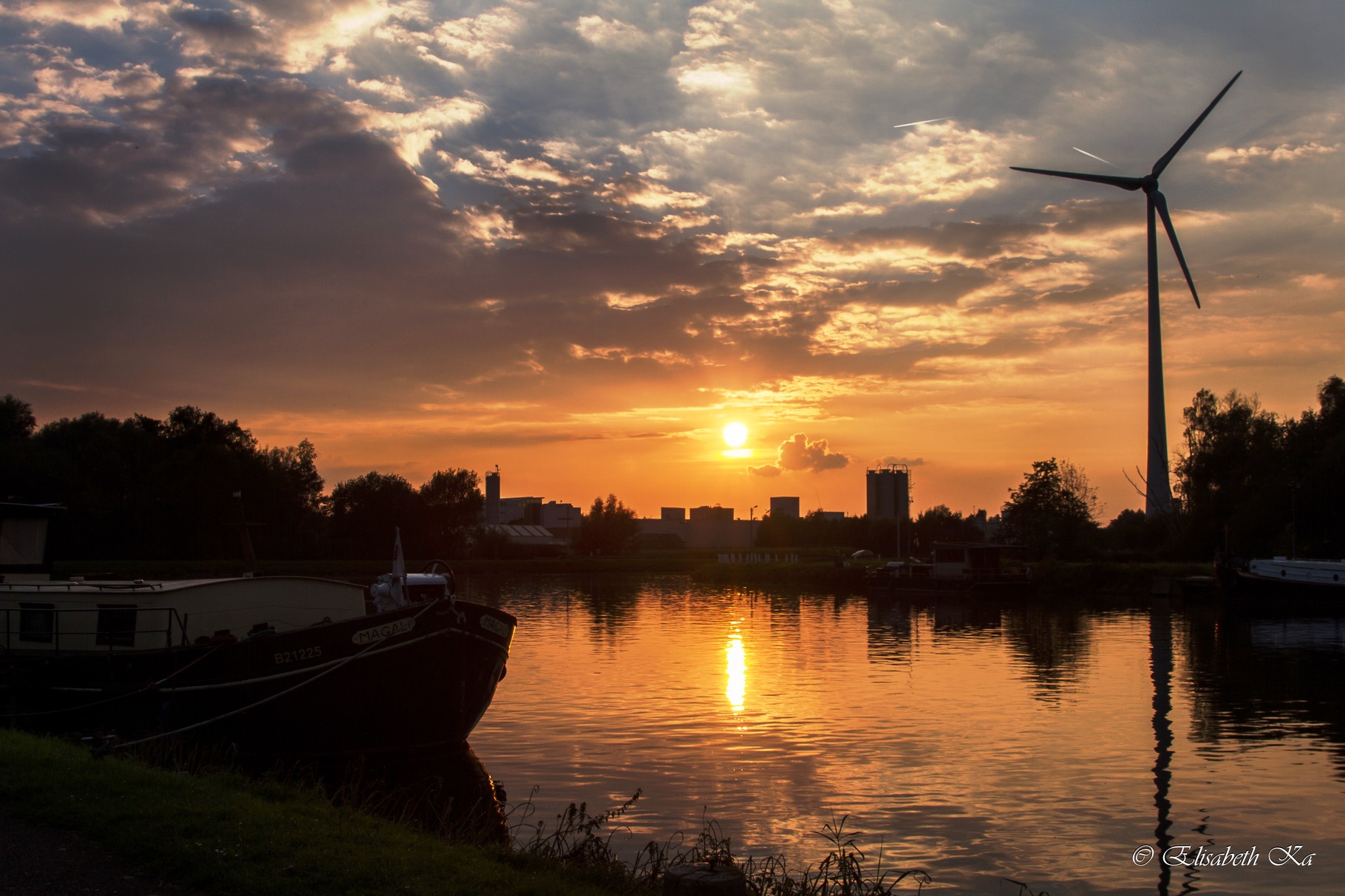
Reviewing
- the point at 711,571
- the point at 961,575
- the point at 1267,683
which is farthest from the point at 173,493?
the point at 1267,683

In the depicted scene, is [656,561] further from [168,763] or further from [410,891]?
[410,891]

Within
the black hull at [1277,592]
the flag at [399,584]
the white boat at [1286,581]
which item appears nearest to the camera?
the flag at [399,584]

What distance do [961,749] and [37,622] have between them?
20678mm

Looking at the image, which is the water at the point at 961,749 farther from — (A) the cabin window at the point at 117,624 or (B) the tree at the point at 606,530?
(B) the tree at the point at 606,530

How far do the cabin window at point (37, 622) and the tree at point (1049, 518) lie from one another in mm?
84402

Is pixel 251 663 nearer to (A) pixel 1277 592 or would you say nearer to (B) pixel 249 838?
(B) pixel 249 838

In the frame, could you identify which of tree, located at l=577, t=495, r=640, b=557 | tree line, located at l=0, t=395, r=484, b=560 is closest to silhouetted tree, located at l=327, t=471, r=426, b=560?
tree line, located at l=0, t=395, r=484, b=560

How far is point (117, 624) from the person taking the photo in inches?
888

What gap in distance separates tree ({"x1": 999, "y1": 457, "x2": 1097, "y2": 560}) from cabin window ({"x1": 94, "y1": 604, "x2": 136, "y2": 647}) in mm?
83936

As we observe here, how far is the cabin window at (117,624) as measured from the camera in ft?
73.5

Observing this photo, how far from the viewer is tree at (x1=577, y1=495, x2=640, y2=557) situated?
160250 millimetres

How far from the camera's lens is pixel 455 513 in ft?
477

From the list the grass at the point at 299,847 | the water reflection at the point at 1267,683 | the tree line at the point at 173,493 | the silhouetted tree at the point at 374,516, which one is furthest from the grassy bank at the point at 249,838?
the silhouetted tree at the point at 374,516

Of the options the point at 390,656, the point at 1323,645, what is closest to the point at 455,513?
the point at 1323,645
